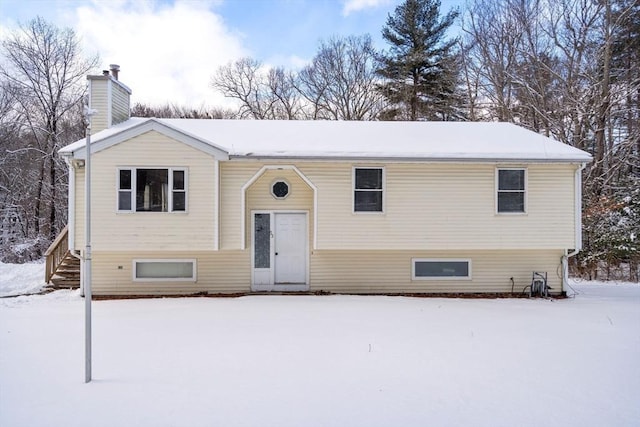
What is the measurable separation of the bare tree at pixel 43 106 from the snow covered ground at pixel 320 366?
15.8m

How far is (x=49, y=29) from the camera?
22922 mm

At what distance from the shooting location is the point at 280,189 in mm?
11062

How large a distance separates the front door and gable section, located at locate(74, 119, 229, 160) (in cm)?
211

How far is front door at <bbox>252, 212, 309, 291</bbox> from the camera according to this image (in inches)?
439

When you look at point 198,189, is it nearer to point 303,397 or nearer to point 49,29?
point 303,397

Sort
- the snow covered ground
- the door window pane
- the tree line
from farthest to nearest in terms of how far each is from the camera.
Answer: the tree line → the door window pane → the snow covered ground

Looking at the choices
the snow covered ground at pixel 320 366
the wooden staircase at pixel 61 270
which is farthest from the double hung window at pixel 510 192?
the wooden staircase at pixel 61 270

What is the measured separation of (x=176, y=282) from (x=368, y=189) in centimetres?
557

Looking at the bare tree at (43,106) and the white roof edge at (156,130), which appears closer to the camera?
the white roof edge at (156,130)

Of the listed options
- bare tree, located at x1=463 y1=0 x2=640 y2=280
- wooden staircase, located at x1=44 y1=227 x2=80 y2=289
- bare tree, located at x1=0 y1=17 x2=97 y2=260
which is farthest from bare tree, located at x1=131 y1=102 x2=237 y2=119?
wooden staircase, located at x1=44 y1=227 x2=80 y2=289

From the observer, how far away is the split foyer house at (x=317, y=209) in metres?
10.1

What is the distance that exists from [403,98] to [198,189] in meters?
16.9

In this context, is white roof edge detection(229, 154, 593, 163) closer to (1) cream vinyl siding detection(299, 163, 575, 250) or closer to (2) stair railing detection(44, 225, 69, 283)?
(1) cream vinyl siding detection(299, 163, 575, 250)

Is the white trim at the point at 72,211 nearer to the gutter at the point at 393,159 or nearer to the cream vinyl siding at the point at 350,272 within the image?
the cream vinyl siding at the point at 350,272
